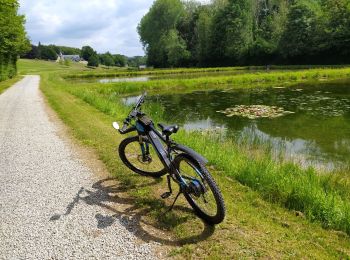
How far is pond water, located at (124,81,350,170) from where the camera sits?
9969 millimetres

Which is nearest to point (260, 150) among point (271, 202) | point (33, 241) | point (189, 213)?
point (271, 202)

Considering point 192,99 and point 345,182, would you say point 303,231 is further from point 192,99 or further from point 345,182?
point 192,99

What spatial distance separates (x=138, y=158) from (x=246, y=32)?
67.0 meters

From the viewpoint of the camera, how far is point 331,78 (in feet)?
114

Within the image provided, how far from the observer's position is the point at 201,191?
4.39 m

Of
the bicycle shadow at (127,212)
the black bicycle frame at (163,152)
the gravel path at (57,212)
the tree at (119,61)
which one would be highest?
the tree at (119,61)

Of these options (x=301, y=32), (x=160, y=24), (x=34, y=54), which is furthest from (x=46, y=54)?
(x=301, y=32)

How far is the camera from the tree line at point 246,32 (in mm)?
57156

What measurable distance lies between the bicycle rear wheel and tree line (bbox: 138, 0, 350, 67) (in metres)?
55.3

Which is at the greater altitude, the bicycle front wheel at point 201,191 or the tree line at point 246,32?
the tree line at point 246,32

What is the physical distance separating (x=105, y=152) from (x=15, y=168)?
1.89 meters

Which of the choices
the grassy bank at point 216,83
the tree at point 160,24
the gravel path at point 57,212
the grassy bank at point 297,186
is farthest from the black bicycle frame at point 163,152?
the tree at point 160,24

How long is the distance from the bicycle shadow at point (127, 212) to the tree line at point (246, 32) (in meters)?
56.3

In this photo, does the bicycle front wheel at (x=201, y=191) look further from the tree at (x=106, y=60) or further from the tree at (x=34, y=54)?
the tree at (x=34, y=54)
